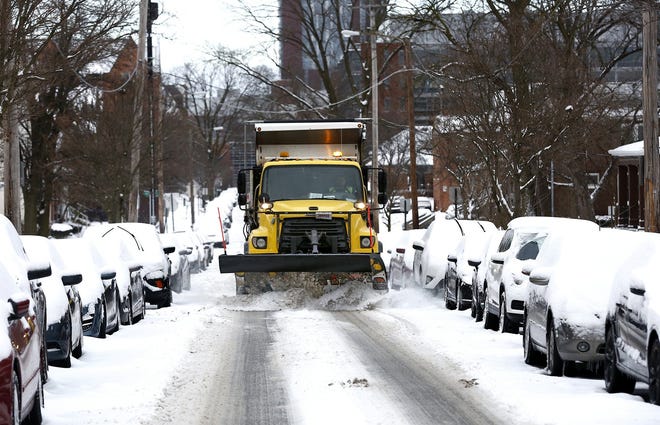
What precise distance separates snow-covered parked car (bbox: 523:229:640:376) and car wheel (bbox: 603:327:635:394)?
722 mm

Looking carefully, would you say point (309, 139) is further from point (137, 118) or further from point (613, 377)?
point (137, 118)

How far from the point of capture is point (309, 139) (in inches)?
1061

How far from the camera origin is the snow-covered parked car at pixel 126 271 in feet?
67.8

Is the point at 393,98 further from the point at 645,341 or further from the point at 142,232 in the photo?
the point at 645,341

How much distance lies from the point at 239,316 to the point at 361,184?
171 inches

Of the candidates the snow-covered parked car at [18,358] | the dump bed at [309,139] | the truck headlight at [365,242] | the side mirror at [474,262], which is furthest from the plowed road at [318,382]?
the dump bed at [309,139]

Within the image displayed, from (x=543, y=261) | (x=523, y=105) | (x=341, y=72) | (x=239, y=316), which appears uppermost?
(x=341, y=72)

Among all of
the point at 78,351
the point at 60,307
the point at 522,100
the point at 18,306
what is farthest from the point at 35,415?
the point at 522,100

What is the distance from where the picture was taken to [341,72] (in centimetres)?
8388

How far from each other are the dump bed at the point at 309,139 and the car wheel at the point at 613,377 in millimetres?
14893

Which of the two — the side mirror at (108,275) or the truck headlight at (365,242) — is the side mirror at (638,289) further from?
the truck headlight at (365,242)

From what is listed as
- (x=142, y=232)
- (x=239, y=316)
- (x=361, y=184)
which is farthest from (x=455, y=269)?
(x=142, y=232)

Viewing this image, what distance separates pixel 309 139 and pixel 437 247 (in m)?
3.55

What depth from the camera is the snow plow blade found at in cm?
2342
